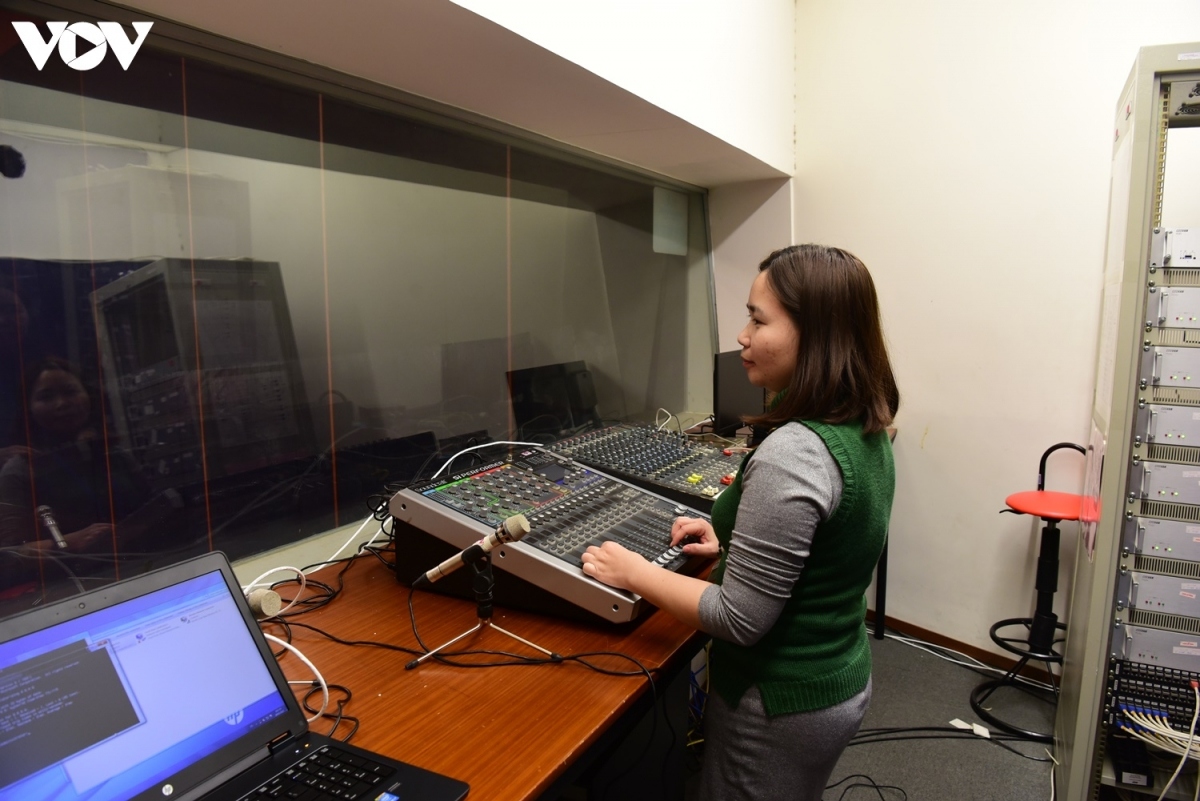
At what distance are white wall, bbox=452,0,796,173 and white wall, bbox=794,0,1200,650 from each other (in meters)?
0.29

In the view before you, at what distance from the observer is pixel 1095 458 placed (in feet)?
5.77

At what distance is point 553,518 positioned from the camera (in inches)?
49.3

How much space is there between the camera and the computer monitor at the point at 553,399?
214cm

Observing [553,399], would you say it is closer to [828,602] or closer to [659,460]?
[659,460]

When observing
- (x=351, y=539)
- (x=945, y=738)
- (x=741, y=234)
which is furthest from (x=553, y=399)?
(x=945, y=738)

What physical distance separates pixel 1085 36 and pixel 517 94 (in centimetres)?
201

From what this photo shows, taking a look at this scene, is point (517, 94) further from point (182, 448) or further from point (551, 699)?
point (551, 699)

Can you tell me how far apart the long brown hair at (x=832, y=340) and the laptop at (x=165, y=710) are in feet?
2.23

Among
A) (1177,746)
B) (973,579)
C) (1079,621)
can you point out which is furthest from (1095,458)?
(973,579)

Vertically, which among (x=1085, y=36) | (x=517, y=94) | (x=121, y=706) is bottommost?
(x=121, y=706)

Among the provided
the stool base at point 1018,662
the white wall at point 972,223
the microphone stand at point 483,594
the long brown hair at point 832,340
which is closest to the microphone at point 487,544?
the microphone stand at point 483,594

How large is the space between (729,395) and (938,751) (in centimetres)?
134

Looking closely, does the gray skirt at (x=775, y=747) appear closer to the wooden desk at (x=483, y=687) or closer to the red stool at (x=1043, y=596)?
the wooden desk at (x=483, y=687)

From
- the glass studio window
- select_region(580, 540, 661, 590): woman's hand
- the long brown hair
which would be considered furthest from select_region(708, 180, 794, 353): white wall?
select_region(580, 540, 661, 590): woman's hand
